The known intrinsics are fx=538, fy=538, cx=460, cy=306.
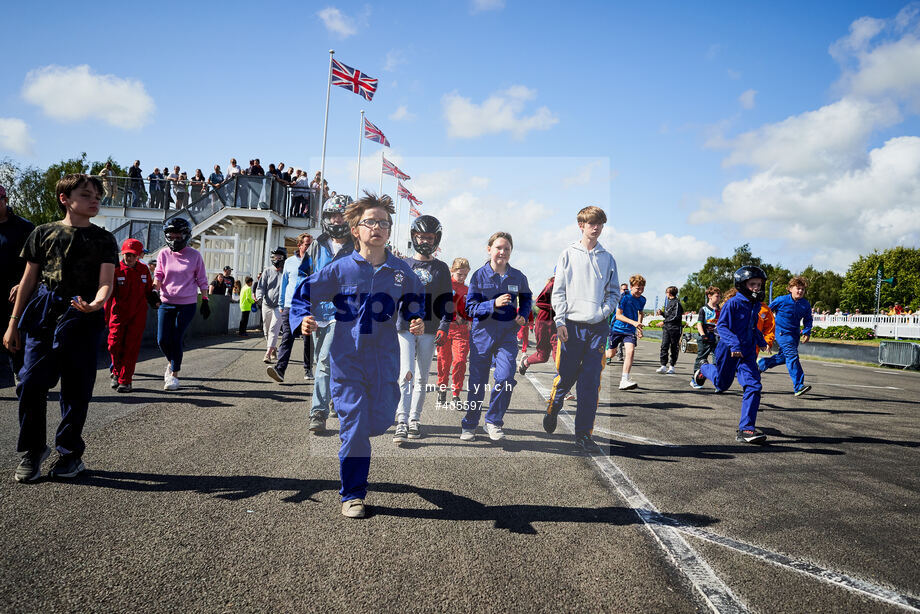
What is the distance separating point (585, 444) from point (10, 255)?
5.22 metres

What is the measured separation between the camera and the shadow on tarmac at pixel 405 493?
10.9 ft

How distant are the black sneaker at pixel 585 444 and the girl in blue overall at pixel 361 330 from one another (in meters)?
2.37

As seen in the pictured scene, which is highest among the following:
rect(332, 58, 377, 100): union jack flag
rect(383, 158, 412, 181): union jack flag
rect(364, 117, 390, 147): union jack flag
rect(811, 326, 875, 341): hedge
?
rect(332, 58, 377, 100): union jack flag

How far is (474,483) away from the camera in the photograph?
3990mm

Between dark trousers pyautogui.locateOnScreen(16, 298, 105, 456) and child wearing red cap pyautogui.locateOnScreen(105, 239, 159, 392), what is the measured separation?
3418 millimetres

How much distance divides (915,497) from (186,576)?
5.03 meters

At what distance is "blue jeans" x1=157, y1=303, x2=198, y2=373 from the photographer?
738cm

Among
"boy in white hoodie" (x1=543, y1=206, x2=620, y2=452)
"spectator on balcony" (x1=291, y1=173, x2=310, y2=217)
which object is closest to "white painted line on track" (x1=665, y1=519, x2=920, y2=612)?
"boy in white hoodie" (x1=543, y1=206, x2=620, y2=452)

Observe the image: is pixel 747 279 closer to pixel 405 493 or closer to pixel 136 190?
pixel 405 493

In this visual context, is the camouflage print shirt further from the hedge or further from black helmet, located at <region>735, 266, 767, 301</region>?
the hedge

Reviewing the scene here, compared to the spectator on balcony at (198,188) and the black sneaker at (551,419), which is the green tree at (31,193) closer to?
the spectator on balcony at (198,188)

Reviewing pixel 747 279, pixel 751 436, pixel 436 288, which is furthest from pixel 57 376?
pixel 747 279

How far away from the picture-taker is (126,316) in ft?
23.0

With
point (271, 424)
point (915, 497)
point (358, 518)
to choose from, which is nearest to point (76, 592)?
point (358, 518)
